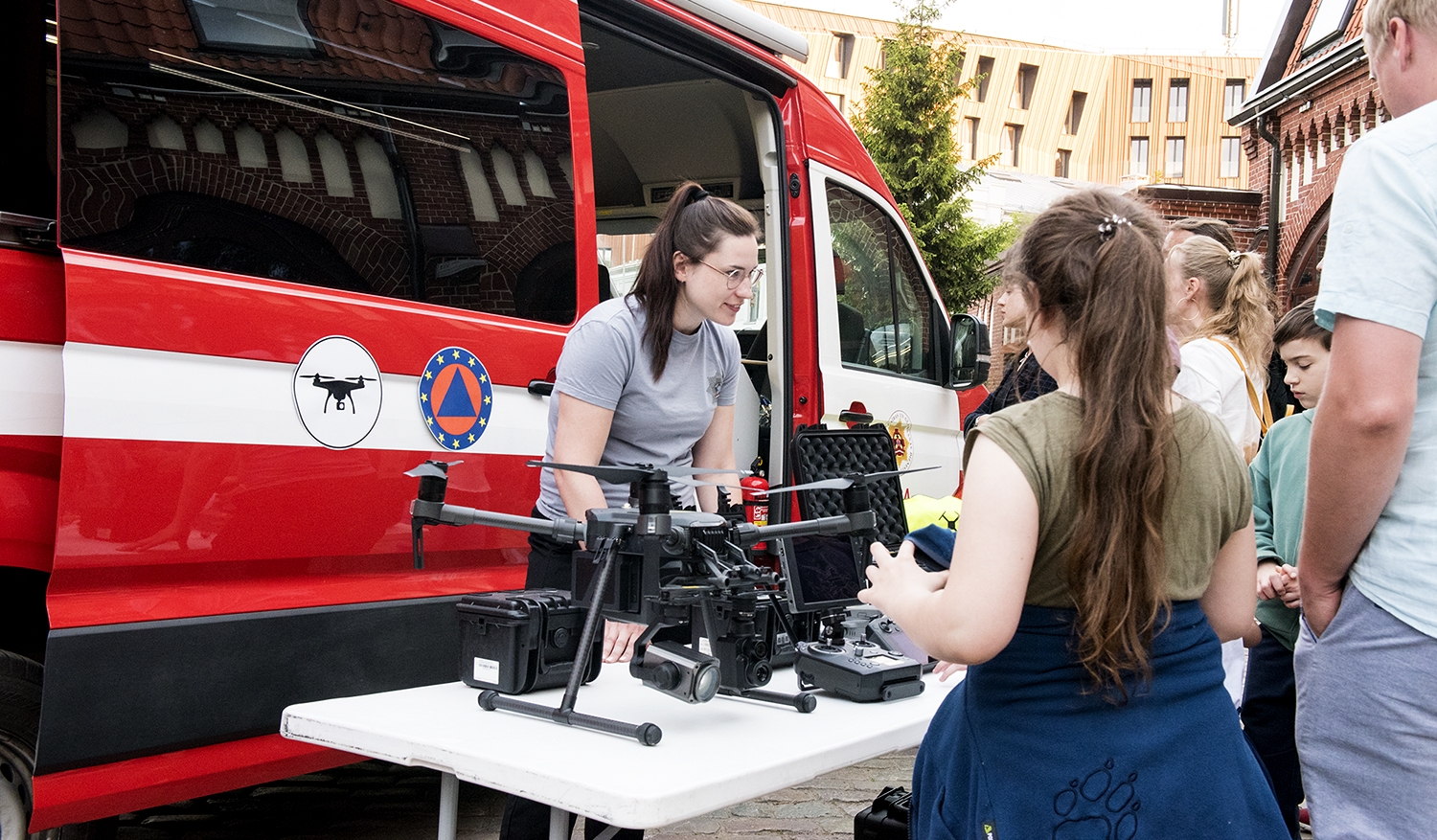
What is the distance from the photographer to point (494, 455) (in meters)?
3.23

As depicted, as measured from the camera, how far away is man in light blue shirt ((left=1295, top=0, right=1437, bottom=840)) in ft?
5.26

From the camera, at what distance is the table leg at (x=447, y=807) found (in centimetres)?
193

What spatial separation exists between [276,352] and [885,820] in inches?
66.7

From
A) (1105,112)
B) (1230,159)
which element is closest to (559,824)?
(1105,112)

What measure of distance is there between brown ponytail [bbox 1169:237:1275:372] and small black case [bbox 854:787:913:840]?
1.73 m

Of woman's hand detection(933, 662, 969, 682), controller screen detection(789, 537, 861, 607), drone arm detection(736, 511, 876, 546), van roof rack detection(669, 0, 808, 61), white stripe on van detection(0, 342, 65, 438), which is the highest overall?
van roof rack detection(669, 0, 808, 61)

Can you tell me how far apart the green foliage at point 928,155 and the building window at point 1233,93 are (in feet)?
157

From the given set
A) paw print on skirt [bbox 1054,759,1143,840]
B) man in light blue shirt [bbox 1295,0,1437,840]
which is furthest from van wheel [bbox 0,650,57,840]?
man in light blue shirt [bbox 1295,0,1437,840]

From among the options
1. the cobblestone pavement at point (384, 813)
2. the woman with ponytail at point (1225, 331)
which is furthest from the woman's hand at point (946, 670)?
the cobblestone pavement at point (384, 813)

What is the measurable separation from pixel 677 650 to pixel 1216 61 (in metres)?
68.3

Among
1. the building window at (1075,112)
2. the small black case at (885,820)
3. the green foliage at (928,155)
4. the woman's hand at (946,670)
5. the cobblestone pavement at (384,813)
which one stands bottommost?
the cobblestone pavement at (384,813)

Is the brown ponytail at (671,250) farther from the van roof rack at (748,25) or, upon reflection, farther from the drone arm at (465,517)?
the van roof rack at (748,25)

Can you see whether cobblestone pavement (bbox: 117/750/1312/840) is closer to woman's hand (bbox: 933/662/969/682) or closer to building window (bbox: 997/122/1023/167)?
woman's hand (bbox: 933/662/969/682)

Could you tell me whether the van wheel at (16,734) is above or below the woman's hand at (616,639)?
below
